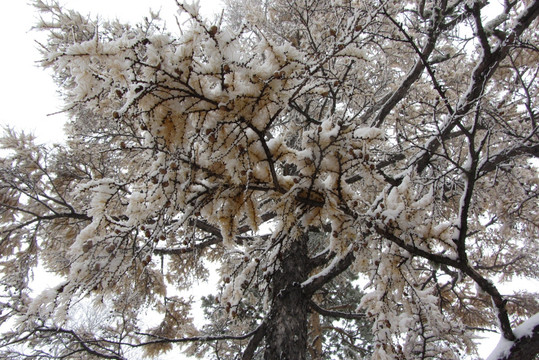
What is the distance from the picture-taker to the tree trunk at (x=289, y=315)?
339 centimetres

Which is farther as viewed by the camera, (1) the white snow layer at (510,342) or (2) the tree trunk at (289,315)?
(2) the tree trunk at (289,315)

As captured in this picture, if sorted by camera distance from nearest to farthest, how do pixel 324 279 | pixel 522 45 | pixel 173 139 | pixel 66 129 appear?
pixel 173 139
pixel 522 45
pixel 324 279
pixel 66 129

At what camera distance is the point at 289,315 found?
3664mm

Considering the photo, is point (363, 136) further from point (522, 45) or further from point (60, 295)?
point (60, 295)

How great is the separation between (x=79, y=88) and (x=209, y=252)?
17.7 ft

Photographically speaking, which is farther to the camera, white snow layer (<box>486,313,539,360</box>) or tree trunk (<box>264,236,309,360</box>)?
tree trunk (<box>264,236,309,360</box>)

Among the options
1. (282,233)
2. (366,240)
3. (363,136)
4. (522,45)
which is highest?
(522,45)

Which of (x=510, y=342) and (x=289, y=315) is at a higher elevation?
(x=289, y=315)

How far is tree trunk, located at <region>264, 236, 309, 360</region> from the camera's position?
11.1 feet

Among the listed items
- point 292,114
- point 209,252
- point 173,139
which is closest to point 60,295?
point 173,139

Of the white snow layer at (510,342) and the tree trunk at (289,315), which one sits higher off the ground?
the tree trunk at (289,315)

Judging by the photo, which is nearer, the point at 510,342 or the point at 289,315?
the point at 510,342

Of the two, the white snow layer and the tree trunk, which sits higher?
the tree trunk

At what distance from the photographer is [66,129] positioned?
662cm
